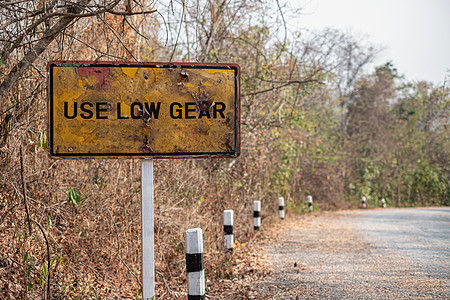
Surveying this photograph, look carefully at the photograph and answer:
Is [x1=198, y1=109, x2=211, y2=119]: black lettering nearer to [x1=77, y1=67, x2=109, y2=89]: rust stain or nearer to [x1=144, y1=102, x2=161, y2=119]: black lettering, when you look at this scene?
[x1=144, y1=102, x2=161, y2=119]: black lettering

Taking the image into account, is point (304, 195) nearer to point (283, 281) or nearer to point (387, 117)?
point (387, 117)

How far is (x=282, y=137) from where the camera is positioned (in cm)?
1823

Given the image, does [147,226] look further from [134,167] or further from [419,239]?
[419,239]

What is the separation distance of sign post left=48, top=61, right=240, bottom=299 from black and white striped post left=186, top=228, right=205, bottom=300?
0.50 metres

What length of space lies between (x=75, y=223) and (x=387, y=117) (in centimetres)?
2982

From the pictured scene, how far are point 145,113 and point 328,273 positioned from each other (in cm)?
473

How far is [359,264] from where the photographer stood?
868 cm

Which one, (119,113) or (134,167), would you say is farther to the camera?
(134,167)

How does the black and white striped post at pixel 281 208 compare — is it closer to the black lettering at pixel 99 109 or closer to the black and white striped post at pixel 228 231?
the black and white striped post at pixel 228 231

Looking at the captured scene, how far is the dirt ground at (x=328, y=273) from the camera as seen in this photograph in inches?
264

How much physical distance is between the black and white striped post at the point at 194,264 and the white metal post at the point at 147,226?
50 cm

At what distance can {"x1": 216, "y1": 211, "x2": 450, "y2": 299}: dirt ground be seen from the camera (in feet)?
22.0

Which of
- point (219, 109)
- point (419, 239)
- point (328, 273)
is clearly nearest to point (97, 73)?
point (219, 109)

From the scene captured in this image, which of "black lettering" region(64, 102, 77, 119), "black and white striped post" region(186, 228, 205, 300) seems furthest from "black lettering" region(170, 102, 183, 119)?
"black and white striped post" region(186, 228, 205, 300)
